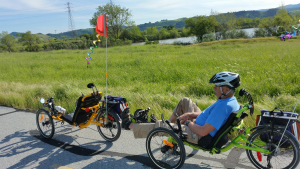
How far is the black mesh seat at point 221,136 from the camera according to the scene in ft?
8.16

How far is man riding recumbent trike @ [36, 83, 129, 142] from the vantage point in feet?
12.3

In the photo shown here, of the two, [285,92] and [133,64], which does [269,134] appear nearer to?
[285,92]

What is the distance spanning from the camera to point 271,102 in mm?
4727

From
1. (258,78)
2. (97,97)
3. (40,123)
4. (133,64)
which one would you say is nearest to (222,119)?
(97,97)

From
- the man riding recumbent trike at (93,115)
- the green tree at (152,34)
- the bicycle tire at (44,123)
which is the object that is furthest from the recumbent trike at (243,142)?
the green tree at (152,34)

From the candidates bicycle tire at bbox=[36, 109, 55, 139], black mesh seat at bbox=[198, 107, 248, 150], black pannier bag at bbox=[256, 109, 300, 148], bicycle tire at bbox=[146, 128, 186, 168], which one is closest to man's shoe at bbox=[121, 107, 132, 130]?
bicycle tire at bbox=[146, 128, 186, 168]

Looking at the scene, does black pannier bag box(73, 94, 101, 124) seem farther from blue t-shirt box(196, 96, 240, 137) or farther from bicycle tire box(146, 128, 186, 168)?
blue t-shirt box(196, 96, 240, 137)

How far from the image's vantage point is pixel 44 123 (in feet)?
13.7

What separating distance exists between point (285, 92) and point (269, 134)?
3.83 m

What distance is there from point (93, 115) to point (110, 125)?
1.39 feet

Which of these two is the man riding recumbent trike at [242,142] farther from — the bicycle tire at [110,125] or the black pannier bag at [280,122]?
the bicycle tire at [110,125]

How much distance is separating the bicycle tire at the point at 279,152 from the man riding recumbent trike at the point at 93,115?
2.09 metres

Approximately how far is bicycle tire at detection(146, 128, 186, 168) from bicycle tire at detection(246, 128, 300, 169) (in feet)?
3.14

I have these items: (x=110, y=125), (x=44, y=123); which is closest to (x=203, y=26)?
(x=110, y=125)
